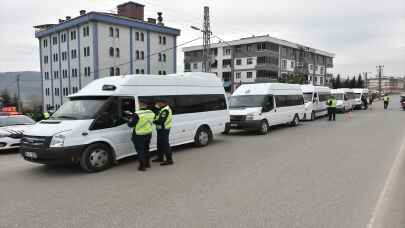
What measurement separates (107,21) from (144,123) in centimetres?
4122

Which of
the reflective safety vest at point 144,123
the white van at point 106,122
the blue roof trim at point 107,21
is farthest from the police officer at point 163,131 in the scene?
the blue roof trim at point 107,21

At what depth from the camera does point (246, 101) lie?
578 inches

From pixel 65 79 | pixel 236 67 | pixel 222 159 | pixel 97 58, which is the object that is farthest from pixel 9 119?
pixel 236 67

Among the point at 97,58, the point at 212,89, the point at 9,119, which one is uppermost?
the point at 97,58

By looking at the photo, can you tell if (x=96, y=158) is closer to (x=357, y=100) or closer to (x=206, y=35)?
(x=206, y=35)

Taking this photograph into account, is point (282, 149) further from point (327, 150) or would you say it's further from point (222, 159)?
point (222, 159)

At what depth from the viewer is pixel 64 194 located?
18.6ft

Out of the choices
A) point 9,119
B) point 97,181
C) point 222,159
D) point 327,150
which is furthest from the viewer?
point 9,119

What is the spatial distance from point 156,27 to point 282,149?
45351 mm

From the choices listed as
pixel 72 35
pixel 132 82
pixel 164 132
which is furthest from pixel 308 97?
pixel 72 35

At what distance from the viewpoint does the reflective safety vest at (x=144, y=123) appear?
295 inches

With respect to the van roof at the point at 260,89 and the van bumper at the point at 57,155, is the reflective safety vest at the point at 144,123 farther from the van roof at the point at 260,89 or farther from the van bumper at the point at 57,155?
the van roof at the point at 260,89

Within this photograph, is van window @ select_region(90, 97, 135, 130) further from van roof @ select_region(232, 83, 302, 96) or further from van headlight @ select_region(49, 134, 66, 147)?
van roof @ select_region(232, 83, 302, 96)

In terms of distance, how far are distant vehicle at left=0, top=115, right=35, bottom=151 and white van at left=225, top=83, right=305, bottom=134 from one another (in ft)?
24.2
